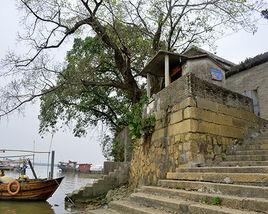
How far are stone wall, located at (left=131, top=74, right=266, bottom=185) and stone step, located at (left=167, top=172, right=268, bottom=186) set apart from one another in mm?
856

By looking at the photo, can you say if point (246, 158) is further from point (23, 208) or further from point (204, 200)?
point (23, 208)

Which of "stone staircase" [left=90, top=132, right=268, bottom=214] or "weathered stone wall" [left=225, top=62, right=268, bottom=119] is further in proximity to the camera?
"weathered stone wall" [left=225, top=62, right=268, bottom=119]

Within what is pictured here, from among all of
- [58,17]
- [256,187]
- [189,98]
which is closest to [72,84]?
[58,17]

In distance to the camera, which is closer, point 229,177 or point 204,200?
point 204,200

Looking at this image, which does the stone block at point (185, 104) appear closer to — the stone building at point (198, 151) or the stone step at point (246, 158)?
the stone building at point (198, 151)

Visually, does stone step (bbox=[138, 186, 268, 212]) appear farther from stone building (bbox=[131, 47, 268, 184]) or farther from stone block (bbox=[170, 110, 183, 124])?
stone block (bbox=[170, 110, 183, 124])

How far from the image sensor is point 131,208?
5961mm

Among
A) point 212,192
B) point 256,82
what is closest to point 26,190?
point 256,82

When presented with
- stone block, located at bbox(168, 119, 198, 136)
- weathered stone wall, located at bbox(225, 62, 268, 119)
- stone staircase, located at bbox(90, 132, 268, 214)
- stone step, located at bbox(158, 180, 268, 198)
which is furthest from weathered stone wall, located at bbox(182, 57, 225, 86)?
stone step, located at bbox(158, 180, 268, 198)

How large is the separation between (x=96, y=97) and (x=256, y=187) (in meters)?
15.7

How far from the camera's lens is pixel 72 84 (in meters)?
13.9

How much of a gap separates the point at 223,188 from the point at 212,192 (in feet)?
0.82

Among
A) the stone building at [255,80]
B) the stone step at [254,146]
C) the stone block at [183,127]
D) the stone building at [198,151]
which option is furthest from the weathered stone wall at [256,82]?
the stone block at [183,127]

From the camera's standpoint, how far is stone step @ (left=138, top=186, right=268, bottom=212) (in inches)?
161
